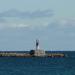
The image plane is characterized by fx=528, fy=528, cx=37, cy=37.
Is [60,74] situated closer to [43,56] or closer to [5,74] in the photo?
[5,74]

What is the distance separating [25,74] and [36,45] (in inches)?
2701

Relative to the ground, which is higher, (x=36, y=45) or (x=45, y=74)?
(x=36, y=45)

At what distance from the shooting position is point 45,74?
100 m

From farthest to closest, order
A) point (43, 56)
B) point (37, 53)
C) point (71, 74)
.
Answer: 1. point (43, 56)
2. point (37, 53)
3. point (71, 74)

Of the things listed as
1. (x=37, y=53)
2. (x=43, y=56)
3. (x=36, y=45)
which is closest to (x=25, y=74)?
(x=36, y=45)

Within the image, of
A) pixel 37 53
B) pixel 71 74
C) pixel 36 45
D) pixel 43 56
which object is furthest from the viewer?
pixel 43 56

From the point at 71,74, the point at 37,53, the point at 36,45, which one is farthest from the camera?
the point at 37,53

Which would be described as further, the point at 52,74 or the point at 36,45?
the point at 36,45

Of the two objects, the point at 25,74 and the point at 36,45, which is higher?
the point at 36,45

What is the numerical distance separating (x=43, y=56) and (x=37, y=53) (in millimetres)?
15377

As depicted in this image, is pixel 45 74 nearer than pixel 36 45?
Yes

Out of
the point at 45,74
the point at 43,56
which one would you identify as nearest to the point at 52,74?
the point at 45,74

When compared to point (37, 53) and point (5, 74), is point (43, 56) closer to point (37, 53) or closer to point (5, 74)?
point (37, 53)

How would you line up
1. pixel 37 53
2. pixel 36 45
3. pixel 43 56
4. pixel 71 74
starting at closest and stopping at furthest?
pixel 71 74, pixel 36 45, pixel 37 53, pixel 43 56
